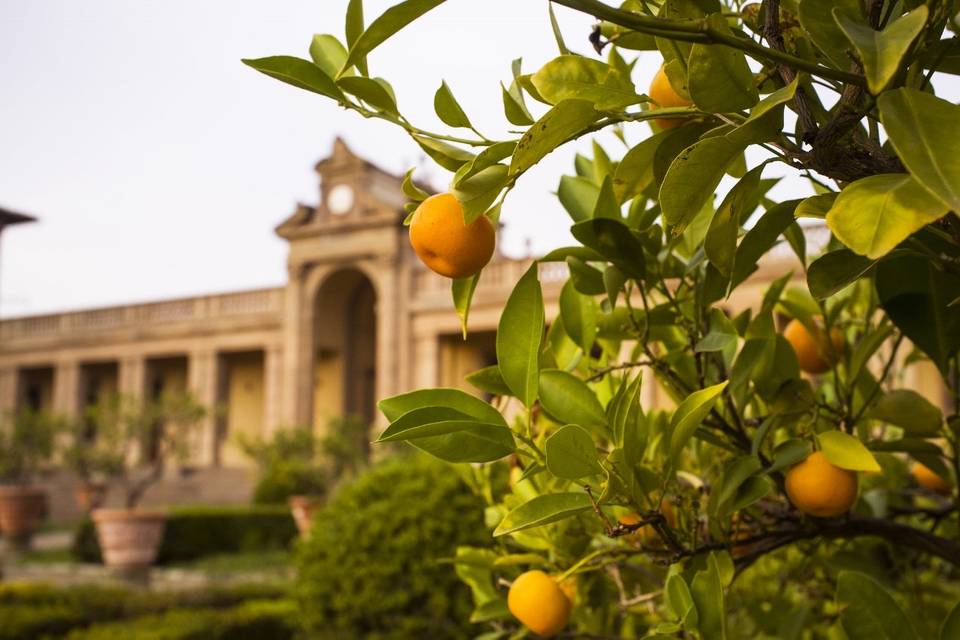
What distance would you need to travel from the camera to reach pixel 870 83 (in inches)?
19.0

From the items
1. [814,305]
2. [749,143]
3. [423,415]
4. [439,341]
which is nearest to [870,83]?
[749,143]

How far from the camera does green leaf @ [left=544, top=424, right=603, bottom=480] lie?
727mm

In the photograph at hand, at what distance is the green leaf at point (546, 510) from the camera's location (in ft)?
2.50

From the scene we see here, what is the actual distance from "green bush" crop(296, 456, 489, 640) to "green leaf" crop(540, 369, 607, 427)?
3.01 meters

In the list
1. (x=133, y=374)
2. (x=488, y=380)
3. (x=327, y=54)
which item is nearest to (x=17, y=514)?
(x=133, y=374)

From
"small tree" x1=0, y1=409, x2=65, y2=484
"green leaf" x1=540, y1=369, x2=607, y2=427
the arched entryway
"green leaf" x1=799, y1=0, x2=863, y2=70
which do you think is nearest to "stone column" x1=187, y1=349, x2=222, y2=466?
the arched entryway

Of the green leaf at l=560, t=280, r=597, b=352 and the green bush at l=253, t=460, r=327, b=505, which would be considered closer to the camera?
the green leaf at l=560, t=280, r=597, b=352

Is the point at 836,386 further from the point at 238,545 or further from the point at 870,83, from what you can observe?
the point at 238,545

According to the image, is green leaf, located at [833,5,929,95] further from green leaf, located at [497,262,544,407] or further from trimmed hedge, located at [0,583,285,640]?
trimmed hedge, located at [0,583,285,640]

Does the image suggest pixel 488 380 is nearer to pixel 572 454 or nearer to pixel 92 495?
pixel 572 454

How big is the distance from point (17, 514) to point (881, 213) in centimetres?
1509

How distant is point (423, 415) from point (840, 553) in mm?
883

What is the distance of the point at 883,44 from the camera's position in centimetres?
Answer: 50

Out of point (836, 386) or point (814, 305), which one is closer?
point (836, 386)
